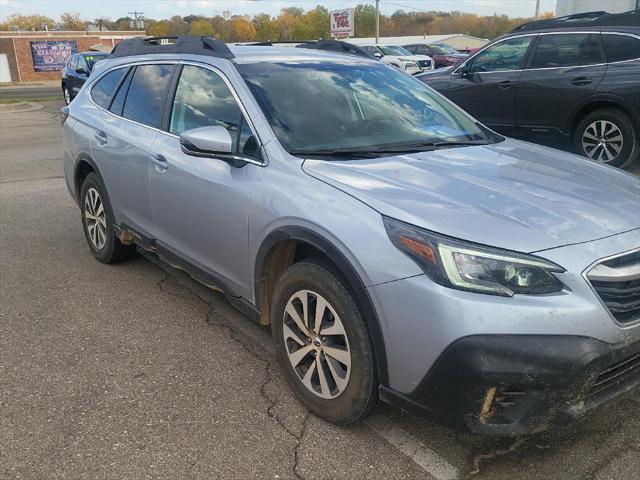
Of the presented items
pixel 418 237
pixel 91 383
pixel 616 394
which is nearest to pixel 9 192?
pixel 91 383

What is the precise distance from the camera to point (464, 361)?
7.43 feet

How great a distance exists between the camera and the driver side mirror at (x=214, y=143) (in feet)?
10.5

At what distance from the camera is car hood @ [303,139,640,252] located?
96.0 inches

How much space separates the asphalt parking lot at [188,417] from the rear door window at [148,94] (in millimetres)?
1293

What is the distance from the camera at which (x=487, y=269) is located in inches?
91.7

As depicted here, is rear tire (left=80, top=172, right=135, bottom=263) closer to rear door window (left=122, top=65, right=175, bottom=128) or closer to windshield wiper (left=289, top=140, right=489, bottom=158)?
rear door window (left=122, top=65, right=175, bottom=128)

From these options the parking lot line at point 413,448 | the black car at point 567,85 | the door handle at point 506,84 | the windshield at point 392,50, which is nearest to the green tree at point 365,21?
the windshield at point 392,50

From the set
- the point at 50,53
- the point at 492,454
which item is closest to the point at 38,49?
the point at 50,53

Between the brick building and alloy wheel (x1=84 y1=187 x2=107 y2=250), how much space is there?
5534 cm

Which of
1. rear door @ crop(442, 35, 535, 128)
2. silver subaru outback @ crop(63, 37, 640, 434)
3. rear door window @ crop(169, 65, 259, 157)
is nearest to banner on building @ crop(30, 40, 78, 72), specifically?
rear door @ crop(442, 35, 535, 128)

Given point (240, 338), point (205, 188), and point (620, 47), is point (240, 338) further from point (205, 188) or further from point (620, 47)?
point (620, 47)

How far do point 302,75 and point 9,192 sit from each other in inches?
227

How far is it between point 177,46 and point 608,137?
18.2 feet

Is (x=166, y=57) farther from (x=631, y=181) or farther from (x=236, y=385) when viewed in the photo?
(x=631, y=181)
